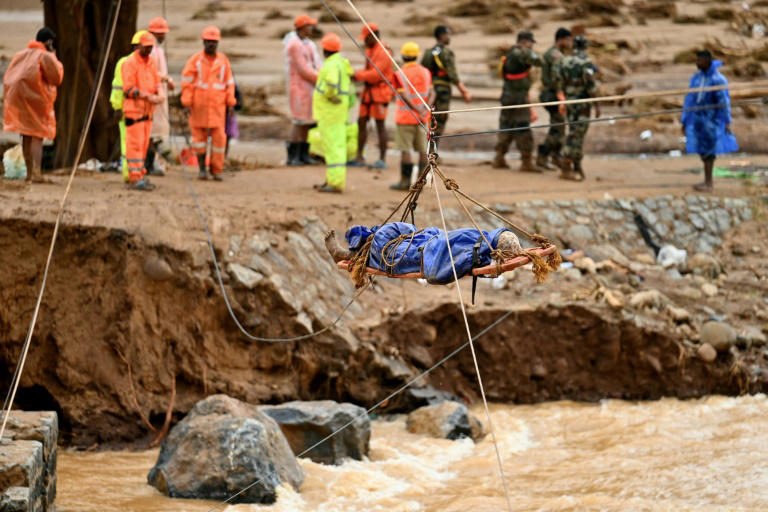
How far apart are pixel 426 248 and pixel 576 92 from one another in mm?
6350

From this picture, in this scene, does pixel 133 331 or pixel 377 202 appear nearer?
pixel 133 331

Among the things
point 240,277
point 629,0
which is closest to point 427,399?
point 240,277

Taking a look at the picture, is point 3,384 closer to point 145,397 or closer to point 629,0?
point 145,397

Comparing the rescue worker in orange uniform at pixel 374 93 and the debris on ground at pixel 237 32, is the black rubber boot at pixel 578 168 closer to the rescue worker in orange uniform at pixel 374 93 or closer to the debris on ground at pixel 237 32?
the rescue worker in orange uniform at pixel 374 93

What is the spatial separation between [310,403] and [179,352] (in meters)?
1.30

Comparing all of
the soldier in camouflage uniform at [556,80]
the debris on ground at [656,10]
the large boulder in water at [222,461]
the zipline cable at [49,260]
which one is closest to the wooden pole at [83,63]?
the zipline cable at [49,260]

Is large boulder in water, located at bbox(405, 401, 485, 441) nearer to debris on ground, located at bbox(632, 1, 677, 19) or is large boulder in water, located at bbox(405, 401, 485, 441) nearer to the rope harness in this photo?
the rope harness

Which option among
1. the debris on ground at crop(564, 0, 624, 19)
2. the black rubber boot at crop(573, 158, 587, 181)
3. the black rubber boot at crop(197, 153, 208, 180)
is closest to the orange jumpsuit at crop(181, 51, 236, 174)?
the black rubber boot at crop(197, 153, 208, 180)

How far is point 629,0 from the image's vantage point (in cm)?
2469

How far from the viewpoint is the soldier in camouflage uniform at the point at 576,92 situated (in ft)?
42.1

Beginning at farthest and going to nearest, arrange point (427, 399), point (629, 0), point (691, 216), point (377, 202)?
point (629, 0) < point (691, 216) < point (377, 202) < point (427, 399)

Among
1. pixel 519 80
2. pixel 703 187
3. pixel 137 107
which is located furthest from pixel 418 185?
pixel 703 187

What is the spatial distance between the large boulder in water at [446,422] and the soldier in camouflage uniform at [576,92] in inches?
155

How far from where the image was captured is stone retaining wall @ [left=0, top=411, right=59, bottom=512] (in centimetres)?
714
